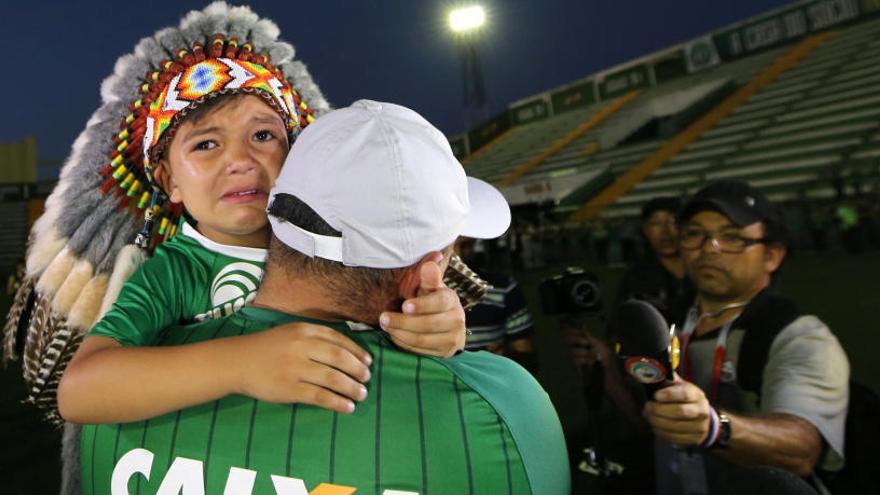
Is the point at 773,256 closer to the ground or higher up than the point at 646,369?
higher up

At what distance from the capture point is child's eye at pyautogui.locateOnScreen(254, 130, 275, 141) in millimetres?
1476

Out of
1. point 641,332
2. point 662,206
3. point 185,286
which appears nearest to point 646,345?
point 641,332

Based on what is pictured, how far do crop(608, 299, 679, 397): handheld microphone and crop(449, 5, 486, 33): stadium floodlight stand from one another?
3497 centimetres

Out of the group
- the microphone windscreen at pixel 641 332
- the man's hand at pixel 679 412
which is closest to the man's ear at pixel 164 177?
the microphone windscreen at pixel 641 332

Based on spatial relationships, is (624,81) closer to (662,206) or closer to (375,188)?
(662,206)

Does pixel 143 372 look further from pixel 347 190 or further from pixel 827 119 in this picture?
pixel 827 119

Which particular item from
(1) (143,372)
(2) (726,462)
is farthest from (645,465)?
(1) (143,372)

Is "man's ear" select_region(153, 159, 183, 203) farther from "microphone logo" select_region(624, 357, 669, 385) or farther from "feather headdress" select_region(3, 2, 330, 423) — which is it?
"microphone logo" select_region(624, 357, 669, 385)

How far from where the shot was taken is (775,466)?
5.13ft

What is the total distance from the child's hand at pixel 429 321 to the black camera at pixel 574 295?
1587 mm

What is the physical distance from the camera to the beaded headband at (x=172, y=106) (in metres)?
1.47

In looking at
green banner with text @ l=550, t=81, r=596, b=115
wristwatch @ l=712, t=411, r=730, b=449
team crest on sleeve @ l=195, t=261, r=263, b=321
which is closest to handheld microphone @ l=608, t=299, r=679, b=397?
wristwatch @ l=712, t=411, r=730, b=449

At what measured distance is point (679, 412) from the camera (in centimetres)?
130

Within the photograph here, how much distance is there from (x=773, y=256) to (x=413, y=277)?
1700 millimetres
